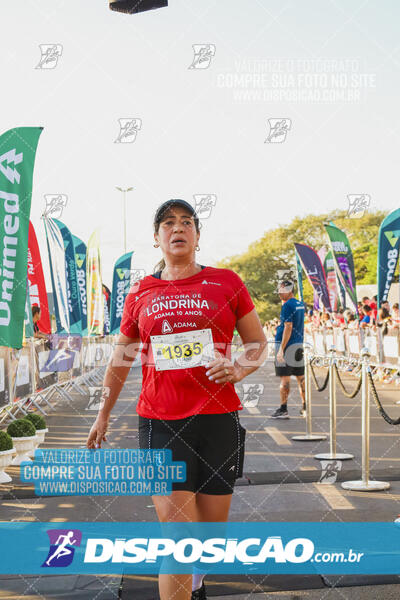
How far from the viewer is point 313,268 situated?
25297 millimetres

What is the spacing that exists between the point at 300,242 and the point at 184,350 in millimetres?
64065

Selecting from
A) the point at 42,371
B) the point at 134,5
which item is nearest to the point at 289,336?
the point at 42,371

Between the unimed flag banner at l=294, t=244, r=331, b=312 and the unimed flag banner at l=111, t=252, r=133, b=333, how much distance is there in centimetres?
582

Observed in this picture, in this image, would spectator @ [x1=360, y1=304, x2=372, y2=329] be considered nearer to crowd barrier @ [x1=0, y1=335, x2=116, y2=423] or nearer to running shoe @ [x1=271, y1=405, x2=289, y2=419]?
crowd barrier @ [x1=0, y1=335, x2=116, y2=423]

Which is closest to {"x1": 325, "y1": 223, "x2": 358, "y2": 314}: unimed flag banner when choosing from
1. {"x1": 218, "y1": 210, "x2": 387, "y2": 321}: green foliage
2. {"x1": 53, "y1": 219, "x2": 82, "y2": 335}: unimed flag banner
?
{"x1": 53, "y1": 219, "x2": 82, "y2": 335}: unimed flag banner

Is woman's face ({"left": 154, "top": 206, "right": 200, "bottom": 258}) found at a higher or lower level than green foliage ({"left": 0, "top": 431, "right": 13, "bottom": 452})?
higher

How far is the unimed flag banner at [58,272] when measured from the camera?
16.6m

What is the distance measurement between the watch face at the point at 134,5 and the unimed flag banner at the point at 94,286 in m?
16.3

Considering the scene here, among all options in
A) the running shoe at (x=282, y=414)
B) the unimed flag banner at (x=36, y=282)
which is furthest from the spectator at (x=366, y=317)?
the unimed flag banner at (x=36, y=282)

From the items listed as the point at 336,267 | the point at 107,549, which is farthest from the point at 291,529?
the point at 336,267

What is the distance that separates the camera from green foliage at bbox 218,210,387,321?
62531 millimetres

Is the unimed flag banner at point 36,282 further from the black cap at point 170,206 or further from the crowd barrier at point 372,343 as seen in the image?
the black cap at point 170,206

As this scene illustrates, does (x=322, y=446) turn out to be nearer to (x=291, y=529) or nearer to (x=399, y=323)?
(x=291, y=529)

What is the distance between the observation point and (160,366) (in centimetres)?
347
